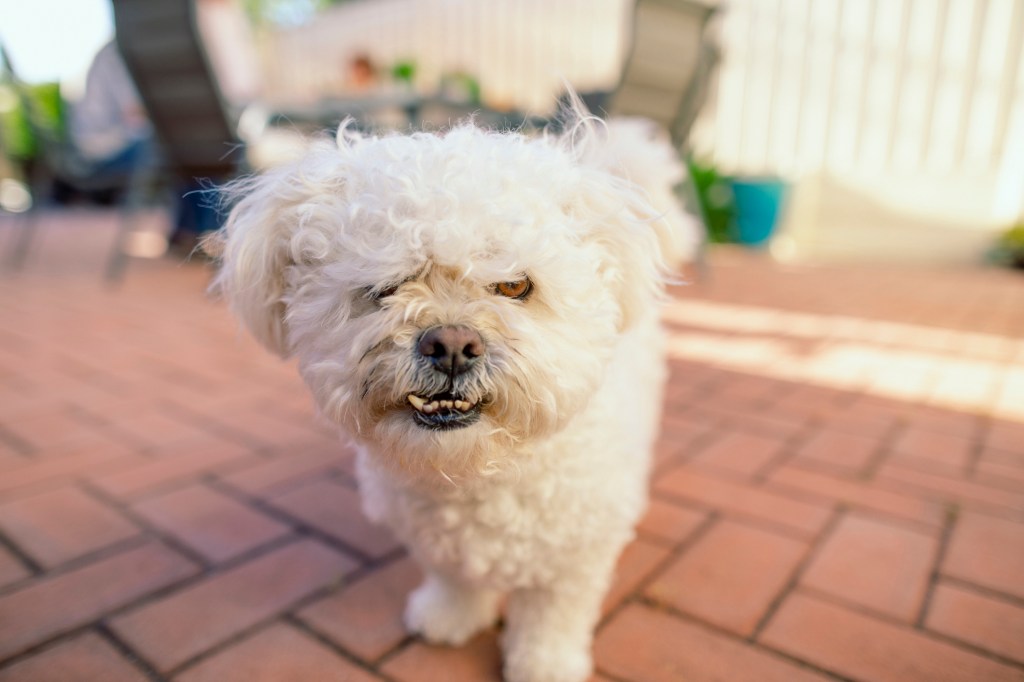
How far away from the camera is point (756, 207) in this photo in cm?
702

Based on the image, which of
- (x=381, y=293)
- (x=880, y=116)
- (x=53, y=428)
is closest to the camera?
(x=381, y=293)

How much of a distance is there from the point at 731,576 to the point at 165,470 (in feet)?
5.67

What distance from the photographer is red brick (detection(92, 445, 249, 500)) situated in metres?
2.04

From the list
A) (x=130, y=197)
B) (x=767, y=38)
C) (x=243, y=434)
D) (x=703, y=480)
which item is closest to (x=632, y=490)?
(x=703, y=480)

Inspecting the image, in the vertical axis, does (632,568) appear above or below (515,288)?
below

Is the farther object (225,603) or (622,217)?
(225,603)

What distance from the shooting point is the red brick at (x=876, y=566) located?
1.57m

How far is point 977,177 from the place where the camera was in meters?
6.15

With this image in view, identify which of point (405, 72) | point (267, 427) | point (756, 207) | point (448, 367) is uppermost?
point (405, 72)

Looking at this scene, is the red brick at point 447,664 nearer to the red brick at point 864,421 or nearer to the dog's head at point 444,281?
the dog's head at point 444,281

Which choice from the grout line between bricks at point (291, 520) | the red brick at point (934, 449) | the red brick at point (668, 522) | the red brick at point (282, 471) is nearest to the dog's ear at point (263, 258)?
the grout line between bricks at point (291, 520)

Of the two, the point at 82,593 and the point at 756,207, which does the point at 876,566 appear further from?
the point at 756,207

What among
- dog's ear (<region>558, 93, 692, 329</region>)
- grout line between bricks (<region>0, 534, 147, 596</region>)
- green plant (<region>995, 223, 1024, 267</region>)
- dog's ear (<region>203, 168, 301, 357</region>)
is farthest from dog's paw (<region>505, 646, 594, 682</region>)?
green plant (<region>995, 223, 1024, 267</region>)

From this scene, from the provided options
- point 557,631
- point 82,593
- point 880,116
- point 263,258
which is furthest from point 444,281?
point 880,116
